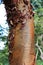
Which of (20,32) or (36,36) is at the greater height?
(20,32)

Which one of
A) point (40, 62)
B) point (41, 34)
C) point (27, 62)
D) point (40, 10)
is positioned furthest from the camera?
point (40, 10)

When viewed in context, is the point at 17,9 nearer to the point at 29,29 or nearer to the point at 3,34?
the point at 29,29

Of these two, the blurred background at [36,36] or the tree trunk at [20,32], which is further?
the blurred background at [36,36]

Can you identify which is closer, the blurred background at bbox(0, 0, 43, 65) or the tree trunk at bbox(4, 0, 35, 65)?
the tree trunk at bbox(4, 0, 35, 65)

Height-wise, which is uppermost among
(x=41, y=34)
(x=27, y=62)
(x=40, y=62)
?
(x=27, y=62)

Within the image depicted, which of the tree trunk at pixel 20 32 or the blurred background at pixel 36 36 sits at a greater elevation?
the tree trunk at pixel 20 32

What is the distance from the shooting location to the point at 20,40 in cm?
79

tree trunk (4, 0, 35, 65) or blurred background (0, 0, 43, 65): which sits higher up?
tree trunk (4, 0, 35, 65)

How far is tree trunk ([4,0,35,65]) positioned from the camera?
78 centimetres

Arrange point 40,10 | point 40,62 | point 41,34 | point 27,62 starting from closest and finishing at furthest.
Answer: point 27,62 < point 40,62 < point 41,34 < point 40,10

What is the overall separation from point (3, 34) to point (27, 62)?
1.92 metres

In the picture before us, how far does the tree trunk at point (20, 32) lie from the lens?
0.78 m

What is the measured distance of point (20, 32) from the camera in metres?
0.80

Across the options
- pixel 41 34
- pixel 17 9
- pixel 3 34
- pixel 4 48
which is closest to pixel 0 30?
pixel 3 34
